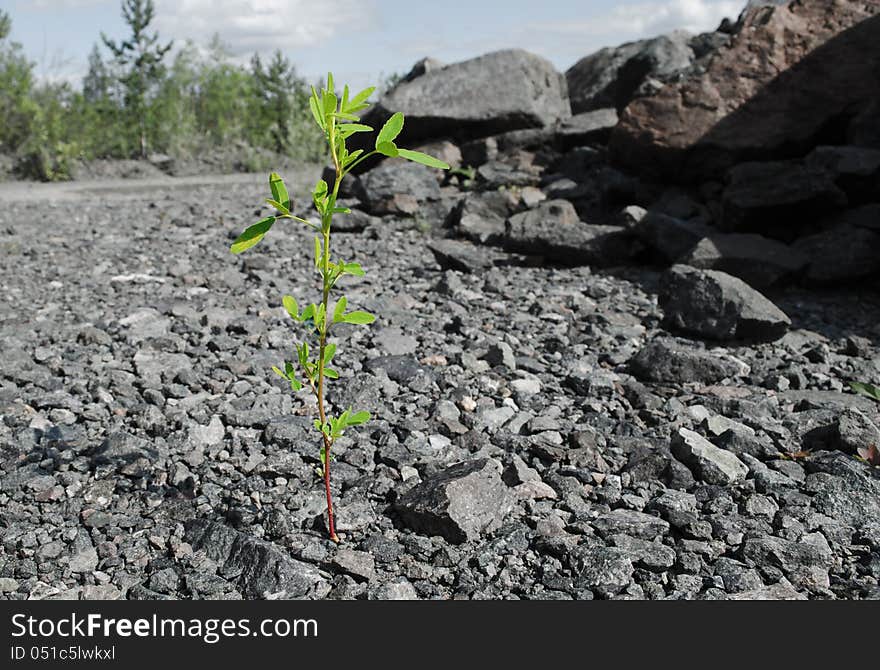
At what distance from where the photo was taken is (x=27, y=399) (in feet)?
11.1

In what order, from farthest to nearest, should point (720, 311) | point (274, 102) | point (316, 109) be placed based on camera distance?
point (274, 102), point (720, 311), point (316, 109)

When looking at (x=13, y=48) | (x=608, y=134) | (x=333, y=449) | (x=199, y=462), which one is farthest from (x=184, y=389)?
(x=13, y=48)

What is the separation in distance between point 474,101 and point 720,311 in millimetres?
5079

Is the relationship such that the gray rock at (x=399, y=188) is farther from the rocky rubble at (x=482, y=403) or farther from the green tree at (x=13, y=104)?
the green tree at (x=13, y=104)

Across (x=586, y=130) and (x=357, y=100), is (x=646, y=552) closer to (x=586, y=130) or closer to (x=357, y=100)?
(x=357, y=100)

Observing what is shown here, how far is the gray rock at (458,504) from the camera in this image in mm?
2541

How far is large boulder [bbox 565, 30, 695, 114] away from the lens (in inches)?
363

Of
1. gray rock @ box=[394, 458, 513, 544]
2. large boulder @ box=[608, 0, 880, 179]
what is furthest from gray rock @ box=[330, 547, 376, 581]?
large boulder @ box=[608, 0, 880, 179]

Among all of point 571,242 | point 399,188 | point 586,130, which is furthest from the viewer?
point 586,130

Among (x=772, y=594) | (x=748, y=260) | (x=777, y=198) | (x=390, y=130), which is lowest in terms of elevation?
(x=772, y=594)

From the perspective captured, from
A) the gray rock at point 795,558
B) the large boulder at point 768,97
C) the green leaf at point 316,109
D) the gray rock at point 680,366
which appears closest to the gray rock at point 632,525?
the gray rock at point 795,558

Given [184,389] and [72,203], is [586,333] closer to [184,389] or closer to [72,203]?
[184,389]

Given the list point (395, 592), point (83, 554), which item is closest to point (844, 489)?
point (395, 592)

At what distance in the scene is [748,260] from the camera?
17.5ft
